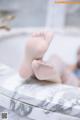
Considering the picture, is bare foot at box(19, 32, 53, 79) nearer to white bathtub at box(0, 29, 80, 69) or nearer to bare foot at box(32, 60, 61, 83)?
bare foot at box(32, 60, 61, 83)

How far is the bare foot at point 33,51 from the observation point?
74cm

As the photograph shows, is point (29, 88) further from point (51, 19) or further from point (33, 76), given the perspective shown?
point (51, 19)

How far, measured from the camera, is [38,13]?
1.88m

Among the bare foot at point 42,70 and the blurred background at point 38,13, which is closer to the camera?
the bare foot at point 42,70

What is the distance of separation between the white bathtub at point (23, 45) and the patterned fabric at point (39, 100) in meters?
0.50

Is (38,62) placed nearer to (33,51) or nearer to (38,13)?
(33,51)

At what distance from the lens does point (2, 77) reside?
2.55ft

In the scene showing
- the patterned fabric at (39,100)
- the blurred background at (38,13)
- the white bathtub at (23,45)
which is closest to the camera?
the patterned fabric at (39,100)

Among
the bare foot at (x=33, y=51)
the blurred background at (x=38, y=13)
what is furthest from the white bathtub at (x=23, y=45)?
the bare foot at (x=33, y=51)

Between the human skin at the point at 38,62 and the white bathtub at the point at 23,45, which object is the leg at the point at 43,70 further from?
the white bathtub at the point at 23,45

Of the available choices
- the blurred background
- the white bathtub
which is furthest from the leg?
the blurred background

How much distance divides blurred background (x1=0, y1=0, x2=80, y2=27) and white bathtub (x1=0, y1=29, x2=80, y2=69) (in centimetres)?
18

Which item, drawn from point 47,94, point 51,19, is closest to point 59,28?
point 51,19

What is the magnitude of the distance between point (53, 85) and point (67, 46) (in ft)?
2.91
